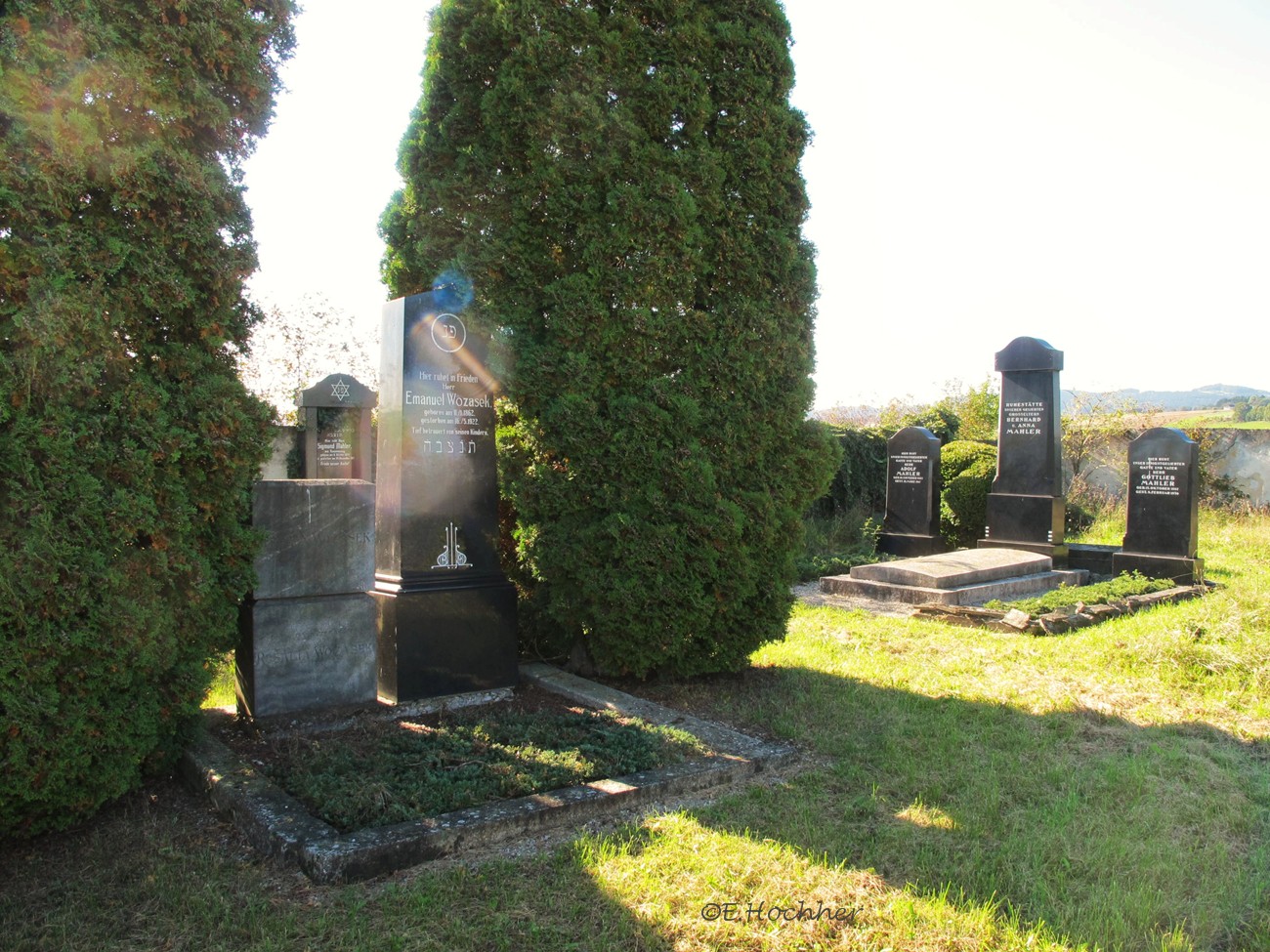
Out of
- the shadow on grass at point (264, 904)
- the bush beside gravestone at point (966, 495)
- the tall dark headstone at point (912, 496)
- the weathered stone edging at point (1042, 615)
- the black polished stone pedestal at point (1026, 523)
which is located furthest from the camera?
the bush beside gravestone at point (966, 495)

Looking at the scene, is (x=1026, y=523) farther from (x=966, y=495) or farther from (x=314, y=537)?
(x=314, y=537)

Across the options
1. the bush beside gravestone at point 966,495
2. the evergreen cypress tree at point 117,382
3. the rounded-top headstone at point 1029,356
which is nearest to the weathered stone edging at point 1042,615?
the rounded-top headstone at point 1029,356

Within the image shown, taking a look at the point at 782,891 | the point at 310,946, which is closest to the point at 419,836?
the point at 310,946

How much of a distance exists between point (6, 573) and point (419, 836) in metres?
1.74

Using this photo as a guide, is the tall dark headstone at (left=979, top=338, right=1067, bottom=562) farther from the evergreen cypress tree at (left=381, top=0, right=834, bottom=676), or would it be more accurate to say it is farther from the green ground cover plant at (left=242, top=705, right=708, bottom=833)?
the green ground cover plant at (left=242, top=705, right=708, bottom=833)

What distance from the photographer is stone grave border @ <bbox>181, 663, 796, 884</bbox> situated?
317 cm

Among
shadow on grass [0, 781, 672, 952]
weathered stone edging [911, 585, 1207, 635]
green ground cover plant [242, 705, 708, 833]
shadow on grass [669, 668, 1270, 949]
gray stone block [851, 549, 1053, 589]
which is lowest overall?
shadow on grass [0, 781, 672, 952]

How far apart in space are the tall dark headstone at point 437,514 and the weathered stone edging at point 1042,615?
4.61 metres

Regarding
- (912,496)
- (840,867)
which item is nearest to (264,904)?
(840,867)

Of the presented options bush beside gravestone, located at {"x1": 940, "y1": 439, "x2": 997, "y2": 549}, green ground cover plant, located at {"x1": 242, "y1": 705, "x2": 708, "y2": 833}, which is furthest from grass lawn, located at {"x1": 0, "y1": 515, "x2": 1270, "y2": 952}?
bush beside gravestone, located at {"x1": 940, "y1": 439, "x2": 997, "y2": 549}

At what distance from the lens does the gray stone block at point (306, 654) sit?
4.84 metres

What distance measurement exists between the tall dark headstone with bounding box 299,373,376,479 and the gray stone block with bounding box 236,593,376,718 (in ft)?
27.4

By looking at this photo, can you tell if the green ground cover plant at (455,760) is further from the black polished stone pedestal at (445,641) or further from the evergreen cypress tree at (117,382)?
the evergreen cypress tree at (117,382)

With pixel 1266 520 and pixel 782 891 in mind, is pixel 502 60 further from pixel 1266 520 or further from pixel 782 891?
pixel 1266 520
